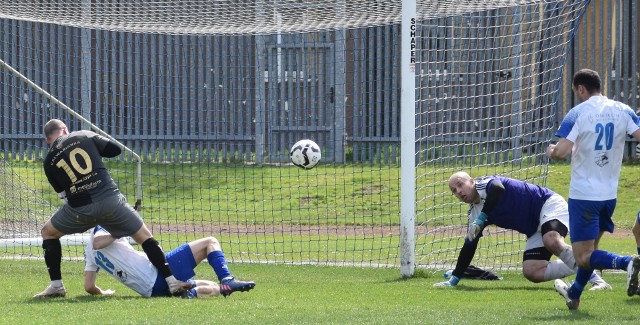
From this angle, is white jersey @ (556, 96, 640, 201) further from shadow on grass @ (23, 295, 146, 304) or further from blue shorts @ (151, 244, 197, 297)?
shadow on grass @ (23, 295, 146, 304)

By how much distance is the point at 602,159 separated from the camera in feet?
29.6

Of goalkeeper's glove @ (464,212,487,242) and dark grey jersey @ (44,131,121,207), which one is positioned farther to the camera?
goalkeeper's glove @ (464,212,487,242)

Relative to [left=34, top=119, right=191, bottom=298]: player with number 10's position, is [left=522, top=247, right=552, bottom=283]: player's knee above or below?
below

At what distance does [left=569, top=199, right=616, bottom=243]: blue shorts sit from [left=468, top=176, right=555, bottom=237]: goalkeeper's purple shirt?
201 centimetres

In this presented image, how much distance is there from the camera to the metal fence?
16.8m

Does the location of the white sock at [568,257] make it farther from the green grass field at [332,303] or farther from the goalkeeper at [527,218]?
the green grass field at [332,303]

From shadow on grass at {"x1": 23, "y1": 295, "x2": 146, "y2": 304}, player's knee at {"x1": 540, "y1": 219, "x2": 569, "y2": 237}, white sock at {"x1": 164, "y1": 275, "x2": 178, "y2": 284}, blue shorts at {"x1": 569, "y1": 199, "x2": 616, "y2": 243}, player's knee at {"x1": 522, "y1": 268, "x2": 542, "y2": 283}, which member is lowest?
player's knee at {"x1": 522, "y1": 268, "x2": 542, "y2": 283}

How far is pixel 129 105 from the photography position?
1798 centimetres

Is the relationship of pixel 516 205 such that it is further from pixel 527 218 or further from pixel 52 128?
pixel 52 128

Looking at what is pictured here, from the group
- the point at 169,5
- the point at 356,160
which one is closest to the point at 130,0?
the point at 169,5

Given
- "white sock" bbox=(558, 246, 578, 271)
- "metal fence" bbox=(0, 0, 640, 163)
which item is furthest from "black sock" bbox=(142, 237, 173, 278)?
"metal fence" bbox=(0, 0, 640, 163)

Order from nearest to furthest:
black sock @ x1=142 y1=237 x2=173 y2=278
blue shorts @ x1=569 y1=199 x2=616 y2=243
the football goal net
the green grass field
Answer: the green grass field
blue shorts @ x1=569 y1=199 x2=616 y2=243
black sock @ x1=142 y1=237 x2=173 y2=278
the football goal net

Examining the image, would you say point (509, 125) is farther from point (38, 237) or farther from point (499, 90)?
point (38, 237)

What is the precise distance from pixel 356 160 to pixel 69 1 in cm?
471
